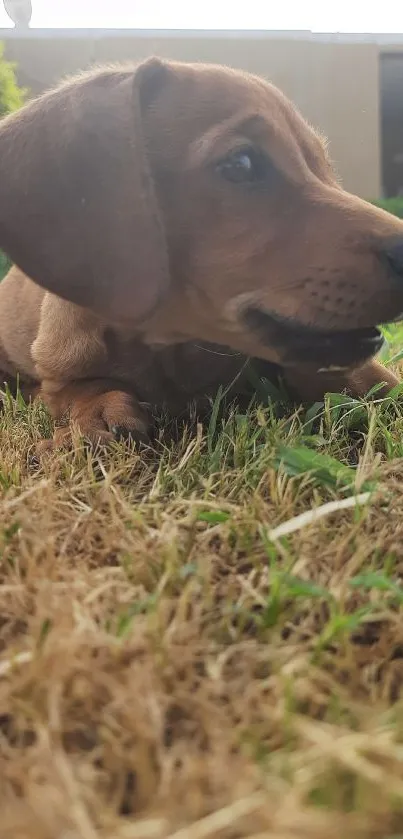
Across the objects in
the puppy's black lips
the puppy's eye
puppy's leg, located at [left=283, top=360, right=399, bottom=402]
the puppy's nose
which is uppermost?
the puppy's eye

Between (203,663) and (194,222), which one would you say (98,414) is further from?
(203,663)

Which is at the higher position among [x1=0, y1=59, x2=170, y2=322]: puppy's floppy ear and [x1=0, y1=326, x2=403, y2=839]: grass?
[x1=0, y1=59, x2=170, y2=322]: puppy's floppy ear

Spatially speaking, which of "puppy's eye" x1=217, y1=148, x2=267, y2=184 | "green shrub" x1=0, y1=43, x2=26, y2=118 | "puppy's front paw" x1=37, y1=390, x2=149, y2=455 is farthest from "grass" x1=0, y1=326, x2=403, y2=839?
"green shrub" x1=0, y1=43, x2=26, y2=118

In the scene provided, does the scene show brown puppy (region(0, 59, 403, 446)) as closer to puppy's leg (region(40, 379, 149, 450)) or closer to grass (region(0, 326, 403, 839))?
puppy's leg (region(40, 379, 149, 450))

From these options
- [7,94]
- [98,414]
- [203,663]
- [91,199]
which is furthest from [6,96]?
[203,663]

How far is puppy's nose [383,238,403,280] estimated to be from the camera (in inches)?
54.7

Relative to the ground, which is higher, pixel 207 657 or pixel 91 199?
pixel 91 199

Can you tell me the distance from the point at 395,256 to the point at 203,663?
0.92 metres

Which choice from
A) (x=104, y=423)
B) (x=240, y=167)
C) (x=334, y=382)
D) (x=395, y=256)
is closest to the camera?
(x=395, y=256)

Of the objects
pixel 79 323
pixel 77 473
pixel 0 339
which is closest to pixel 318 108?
pixel 0 339

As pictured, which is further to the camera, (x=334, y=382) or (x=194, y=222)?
(x=334, y=382)

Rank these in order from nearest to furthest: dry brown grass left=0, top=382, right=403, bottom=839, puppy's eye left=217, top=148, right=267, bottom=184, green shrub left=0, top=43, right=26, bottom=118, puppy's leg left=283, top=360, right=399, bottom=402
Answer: dry brown grass left=0, top=382, right=403, bottom=839 → puppy's eye left=217, top=148, right=267, bottom=184 → puppy's leg left=283, top=360, right=399, bottom=402 → green shrub left=0, top=43, right=26, bottom=118

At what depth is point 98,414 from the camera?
1659mm

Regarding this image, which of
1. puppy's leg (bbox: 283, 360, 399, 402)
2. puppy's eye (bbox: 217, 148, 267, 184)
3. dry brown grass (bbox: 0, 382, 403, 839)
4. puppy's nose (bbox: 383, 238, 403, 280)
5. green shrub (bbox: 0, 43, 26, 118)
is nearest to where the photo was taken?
dry brown grass (bbox: 0, 382, 403, 839)
